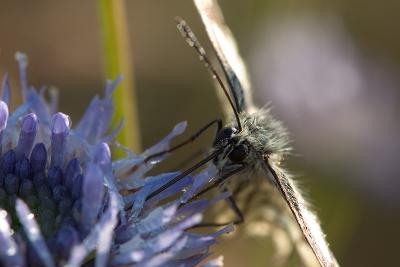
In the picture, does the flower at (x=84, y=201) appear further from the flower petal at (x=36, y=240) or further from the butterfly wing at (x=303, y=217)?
the butterfly wing at (x=303, y=217)

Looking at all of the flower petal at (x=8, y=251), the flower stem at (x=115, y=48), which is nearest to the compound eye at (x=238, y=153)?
the flower stem at (x=115, y=48)

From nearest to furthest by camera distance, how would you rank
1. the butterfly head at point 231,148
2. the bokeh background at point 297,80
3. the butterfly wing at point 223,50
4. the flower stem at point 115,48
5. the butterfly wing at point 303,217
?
the butterfly wing at point 303,217 < the butterfly head at point 231,148 < the butterfly wing at point 223,50 < the flower stem at point 115,48 < the bokeh background at point 297,80

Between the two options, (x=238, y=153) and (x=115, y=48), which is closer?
(x=238, y=153)

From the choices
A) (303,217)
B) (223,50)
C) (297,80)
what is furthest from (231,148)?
(297,80)

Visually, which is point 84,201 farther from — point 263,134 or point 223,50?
point 223,50

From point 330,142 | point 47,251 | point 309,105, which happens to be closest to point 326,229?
point 330,142

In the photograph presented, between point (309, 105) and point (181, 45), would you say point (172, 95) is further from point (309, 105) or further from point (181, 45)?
point (309, 105)
